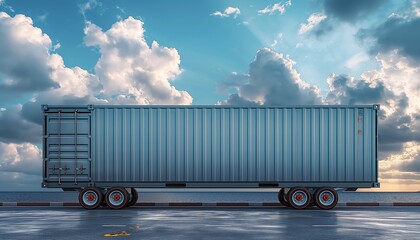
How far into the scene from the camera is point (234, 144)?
18.7 meters

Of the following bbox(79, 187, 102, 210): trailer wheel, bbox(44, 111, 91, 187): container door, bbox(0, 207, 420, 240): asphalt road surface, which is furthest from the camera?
bbox(44, 111, 91, 187): container door

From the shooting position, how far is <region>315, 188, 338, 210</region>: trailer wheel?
18766 millimetres

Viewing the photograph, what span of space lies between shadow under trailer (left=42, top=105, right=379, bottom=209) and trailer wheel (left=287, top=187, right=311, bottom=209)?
0.13 ft

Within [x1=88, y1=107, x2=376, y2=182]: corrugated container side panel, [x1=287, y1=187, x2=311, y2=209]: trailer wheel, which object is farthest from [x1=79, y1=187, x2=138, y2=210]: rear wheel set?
[x1=287, y1=187, x2=311, y2=209]: trailer wheel

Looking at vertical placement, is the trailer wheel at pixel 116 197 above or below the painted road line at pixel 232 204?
above

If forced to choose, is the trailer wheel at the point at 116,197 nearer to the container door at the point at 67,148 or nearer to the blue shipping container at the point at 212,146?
the blue shipping container at the point at 212,146

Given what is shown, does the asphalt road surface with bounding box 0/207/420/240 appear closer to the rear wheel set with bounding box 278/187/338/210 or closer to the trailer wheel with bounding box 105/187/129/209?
the trailer wheel with bounding box 105/187/129/209

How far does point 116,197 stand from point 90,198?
1.05 metres

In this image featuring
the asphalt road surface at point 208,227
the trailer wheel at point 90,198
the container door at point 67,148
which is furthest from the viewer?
the container door at point 67,148

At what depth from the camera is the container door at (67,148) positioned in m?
18.9

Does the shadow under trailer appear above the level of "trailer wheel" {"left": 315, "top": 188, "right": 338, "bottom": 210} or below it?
above

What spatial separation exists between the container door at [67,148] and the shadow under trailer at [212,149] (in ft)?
0.13

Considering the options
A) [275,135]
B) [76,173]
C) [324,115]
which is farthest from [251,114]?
[76,173]

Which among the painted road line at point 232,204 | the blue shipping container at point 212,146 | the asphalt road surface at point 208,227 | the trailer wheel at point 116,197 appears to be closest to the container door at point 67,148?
the blue shipping container at point 212,146
